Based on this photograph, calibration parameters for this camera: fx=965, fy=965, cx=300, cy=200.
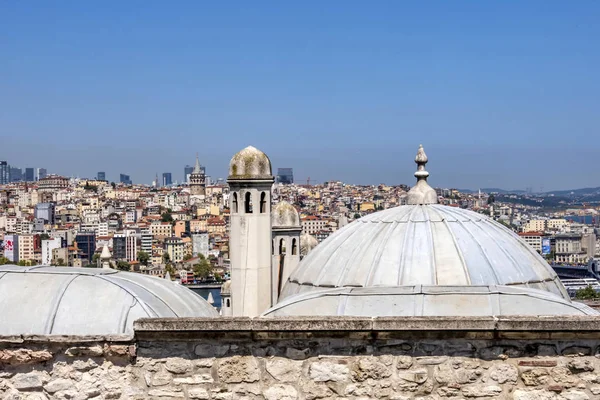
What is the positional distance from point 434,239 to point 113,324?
5.46 meters

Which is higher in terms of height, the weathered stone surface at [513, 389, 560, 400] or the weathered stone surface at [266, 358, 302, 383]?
the weathered stone surface at [266, 358, 302, 383]

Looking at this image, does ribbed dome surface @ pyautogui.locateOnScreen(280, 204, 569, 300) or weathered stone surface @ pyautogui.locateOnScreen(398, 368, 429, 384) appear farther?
ribbed dome surface @ pyautogui.locateOnScreen(280, 204, 569, 300)

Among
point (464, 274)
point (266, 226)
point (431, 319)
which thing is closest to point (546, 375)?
point (431, 319)

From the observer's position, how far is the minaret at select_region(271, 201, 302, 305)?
1294 centimetres

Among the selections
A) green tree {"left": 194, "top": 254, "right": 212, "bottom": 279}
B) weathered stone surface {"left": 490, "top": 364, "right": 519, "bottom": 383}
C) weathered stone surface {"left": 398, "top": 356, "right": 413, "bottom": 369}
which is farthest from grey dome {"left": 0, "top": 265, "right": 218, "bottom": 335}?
green tree {"left": 194, "top": 254, "right": 212, "bottom": 279}

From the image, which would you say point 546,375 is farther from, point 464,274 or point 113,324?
point 464,274

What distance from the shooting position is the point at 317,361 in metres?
4.75

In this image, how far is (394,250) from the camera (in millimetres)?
10188

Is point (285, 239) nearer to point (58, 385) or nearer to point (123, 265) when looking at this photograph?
point (58, 385)

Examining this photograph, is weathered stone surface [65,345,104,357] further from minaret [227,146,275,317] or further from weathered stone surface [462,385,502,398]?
minaret [227,146,275,317]

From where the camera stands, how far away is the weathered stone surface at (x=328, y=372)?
4723 mm

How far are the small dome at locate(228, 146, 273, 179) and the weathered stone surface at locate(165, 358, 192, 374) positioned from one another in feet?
20.7

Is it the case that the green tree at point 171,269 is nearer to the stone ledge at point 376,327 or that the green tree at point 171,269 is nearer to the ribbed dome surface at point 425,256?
the ribbed dome surface at point 425,256

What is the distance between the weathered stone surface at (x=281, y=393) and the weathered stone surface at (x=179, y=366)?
407mm
